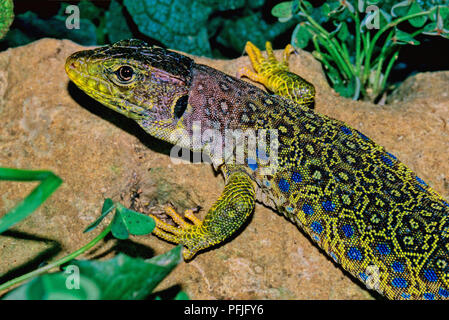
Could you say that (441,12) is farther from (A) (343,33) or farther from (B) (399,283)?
(B) (399,283)

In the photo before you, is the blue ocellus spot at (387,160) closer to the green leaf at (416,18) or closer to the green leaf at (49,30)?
the green leaf at (416,18)

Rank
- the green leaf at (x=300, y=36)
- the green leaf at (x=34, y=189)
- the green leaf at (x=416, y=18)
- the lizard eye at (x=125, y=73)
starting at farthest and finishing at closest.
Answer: the green leaf at (x=300, y=36) < the green leaf at (x=416, y=18) < the lizard eye at (x=125, y=73) < the green leaf at (x=34, y=189)

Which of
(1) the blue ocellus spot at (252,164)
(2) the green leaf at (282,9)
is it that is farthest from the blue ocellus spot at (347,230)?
(2) the green leaf at (282,9)

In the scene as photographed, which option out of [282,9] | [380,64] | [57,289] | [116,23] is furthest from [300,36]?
[57,289]

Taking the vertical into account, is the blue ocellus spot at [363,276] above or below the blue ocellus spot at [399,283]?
below

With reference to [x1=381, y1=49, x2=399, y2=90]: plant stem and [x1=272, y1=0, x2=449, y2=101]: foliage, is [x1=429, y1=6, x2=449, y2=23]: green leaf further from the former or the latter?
[x1=381, y1=49, x2=399, y2=90]: plant stem

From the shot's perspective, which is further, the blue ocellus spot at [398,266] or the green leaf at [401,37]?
the green leaf at [401,37]

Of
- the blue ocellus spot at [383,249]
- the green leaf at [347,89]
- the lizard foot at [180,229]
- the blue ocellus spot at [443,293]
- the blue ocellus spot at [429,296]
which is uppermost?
the green leaf at [347,89]
